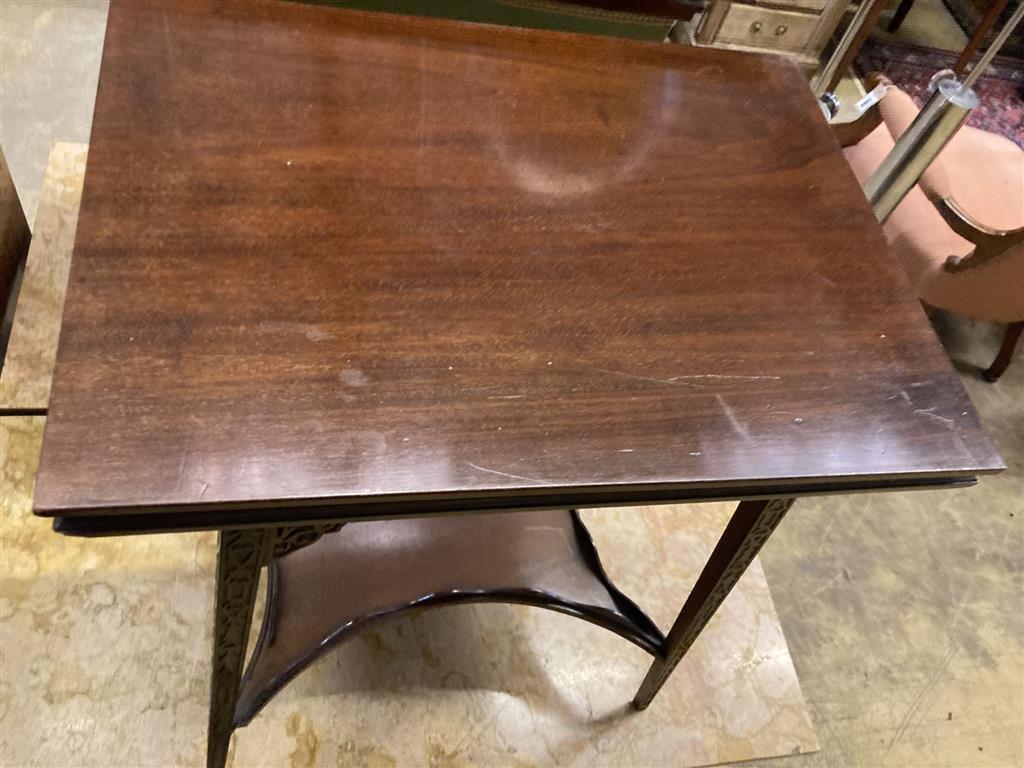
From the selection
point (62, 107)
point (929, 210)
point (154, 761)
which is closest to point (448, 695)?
point (154, 761)

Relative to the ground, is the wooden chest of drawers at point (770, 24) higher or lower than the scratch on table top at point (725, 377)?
lower

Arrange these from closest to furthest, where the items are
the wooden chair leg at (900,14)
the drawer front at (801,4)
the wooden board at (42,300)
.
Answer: the wooden board at (42,300) < the drawer front at (801,4) < the wooden chair leg at (900,14)

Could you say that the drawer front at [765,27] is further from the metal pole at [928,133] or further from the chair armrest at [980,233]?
the metal pole at [928,133]

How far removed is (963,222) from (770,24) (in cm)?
104

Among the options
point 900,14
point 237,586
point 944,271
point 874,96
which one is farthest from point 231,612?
point 900,14

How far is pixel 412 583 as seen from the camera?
986mm

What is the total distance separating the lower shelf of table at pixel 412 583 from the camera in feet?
3.11

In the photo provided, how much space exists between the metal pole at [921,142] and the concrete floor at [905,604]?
25.5 inches

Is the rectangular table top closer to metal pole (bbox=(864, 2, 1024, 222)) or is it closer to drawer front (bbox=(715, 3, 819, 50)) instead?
metal pole (bbox=(864, 2, 1024, 222))

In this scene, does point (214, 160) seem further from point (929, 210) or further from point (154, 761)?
point (929, 210)

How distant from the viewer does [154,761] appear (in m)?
1.02

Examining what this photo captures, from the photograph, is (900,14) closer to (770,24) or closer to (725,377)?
(770,24)

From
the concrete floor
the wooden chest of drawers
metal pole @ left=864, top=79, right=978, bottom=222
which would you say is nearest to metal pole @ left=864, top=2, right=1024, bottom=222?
metal pole @ left=864, top=79, right=978, bottom=222

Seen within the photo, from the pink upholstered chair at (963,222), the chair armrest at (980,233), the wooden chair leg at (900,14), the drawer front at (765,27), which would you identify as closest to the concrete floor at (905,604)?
the pink upholstered chair at (963,222)
